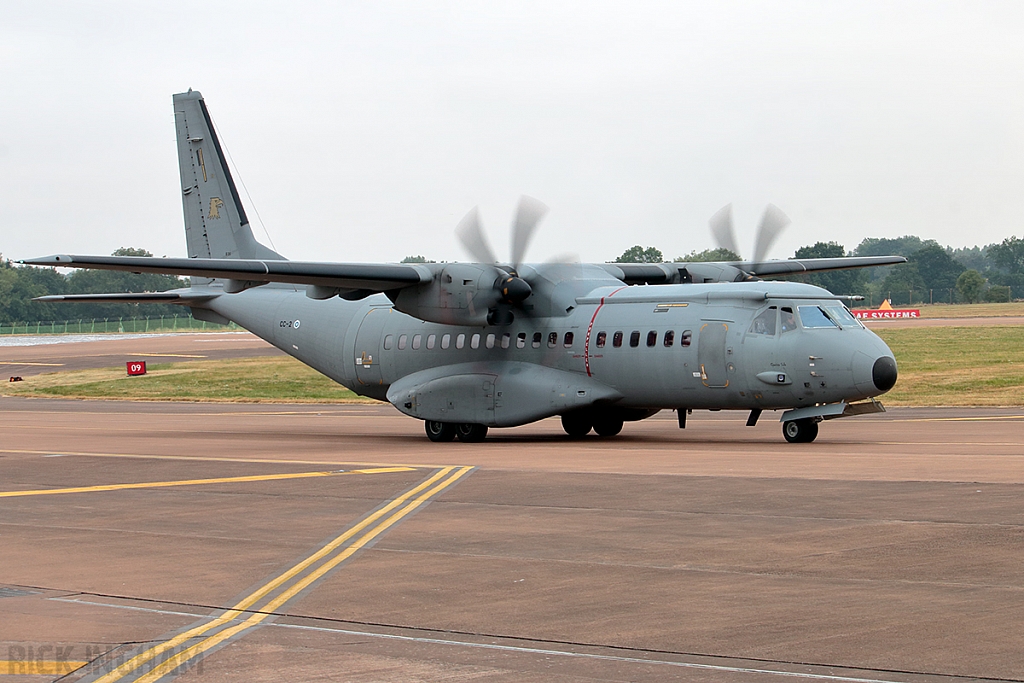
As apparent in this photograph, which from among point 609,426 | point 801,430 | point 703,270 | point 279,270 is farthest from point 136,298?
point 801,430

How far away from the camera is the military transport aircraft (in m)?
22.5

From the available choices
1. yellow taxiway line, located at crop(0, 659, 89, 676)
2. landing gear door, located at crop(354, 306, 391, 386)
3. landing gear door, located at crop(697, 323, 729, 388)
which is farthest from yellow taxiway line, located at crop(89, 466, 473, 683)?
landing gear door, located at crop(354, 306, 391, 386)

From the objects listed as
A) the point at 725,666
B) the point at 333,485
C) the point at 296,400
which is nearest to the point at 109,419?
the point at 296,400

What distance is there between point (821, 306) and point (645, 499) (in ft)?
30.1

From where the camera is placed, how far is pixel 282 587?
404 inches

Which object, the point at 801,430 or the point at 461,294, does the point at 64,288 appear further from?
the point at 801,430

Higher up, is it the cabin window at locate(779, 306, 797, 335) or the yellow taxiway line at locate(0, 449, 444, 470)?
the cabin window at locate(779, 306, 797, 335)

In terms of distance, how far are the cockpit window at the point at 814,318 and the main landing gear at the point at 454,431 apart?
788 centimetres

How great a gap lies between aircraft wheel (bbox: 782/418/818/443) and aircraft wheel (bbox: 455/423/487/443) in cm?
711

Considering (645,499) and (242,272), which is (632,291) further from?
(645,499)

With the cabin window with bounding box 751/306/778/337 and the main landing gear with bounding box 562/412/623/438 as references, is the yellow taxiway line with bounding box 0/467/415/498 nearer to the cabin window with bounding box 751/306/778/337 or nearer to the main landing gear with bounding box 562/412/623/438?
the cabin window with bounding box 751/306/778/337

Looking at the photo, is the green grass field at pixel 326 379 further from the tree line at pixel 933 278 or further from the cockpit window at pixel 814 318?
the tree line at pixel 933 278

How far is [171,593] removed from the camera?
10.1 metres

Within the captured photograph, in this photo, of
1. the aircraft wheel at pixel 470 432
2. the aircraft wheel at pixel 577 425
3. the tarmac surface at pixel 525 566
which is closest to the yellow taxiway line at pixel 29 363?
the aircraft wheel at pixel 470 432
